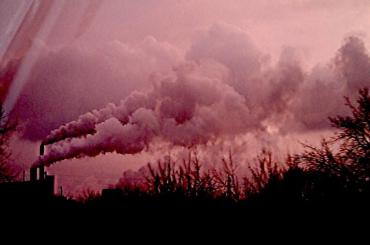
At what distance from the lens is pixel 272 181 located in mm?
19219

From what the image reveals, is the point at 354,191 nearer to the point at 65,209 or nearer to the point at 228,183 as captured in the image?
the point at 228,183

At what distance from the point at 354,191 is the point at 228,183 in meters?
5.62

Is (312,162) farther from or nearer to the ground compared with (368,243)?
farther from the ground

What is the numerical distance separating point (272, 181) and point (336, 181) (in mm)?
2827

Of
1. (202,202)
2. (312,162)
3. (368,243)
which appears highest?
(312,162)

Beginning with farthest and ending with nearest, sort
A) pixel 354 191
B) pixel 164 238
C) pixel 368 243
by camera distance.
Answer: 1. pixel 354 191
2. pixel 164 238
3. pixel 368 243

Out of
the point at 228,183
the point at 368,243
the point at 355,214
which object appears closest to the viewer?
the point at 368,243

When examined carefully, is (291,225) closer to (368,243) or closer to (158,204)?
(368,243)

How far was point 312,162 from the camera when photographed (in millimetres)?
20594

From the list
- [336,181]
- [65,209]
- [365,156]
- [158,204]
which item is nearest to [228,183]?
[158,204]

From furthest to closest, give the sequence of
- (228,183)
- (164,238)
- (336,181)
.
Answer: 1. (228,183)
2. (336,181)
3. (164,238)

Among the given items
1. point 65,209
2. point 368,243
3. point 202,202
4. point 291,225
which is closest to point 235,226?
point 291,225

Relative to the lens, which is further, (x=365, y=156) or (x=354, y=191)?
(x=365, y=156)

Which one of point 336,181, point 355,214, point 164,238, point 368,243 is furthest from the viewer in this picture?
point 336,181
